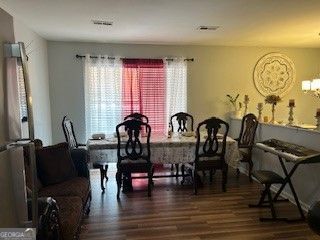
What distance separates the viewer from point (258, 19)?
11.8 ft

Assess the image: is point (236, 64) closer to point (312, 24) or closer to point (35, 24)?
point (312, 24)

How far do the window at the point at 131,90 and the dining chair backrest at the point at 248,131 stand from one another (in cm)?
143

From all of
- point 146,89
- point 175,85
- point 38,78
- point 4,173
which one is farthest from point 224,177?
point 4,173

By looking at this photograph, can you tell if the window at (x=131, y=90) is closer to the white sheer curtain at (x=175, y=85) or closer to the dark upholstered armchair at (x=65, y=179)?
the white sheer curtain at (x=175, y=85)

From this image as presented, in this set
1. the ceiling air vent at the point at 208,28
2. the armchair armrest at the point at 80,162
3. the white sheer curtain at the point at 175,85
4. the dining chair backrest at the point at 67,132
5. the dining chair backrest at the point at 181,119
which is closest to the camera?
the armchair armrest at the point at 80,162

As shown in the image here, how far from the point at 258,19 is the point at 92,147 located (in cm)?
283

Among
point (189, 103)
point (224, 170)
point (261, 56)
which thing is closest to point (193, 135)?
point (224, 170)

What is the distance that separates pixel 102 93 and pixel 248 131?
8.96ft

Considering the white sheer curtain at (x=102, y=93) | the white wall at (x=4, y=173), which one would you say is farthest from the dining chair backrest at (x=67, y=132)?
the white wall at (x=4, y=173)

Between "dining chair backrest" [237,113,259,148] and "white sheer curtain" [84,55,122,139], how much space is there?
7.57 ft

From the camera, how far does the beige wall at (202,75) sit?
16.6 feet

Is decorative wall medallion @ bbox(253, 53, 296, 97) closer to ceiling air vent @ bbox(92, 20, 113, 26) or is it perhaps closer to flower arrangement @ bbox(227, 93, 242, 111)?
flower arrangement @ bbox(227, 93, 242, 111)

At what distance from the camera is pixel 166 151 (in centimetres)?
386

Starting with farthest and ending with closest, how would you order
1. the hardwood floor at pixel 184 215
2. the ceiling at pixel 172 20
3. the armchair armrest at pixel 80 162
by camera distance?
the armchair armrest at pixel 80 162 < the ceiling at pixel 172 20 < the hardwood floor at pixel 184 215
